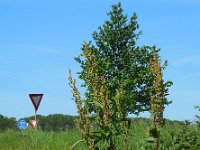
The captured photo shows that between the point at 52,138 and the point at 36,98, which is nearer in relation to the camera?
the point at 52,138

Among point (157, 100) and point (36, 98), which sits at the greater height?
point (36, 98)

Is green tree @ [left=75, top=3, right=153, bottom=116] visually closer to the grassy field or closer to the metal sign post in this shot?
the metal sign post

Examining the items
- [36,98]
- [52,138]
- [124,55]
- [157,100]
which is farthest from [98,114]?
[124,55]

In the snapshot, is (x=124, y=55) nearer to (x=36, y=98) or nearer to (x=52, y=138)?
(x=36, y=98)

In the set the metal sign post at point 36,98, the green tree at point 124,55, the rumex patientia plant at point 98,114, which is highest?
the green tree at point 124,55

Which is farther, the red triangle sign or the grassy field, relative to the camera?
the red triangle sign

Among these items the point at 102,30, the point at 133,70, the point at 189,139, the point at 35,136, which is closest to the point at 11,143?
the point at 35,136

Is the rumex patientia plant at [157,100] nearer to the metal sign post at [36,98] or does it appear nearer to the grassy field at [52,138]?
the grassy field at [52,138]

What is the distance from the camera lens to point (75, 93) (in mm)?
2506

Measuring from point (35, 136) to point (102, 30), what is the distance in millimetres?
22027

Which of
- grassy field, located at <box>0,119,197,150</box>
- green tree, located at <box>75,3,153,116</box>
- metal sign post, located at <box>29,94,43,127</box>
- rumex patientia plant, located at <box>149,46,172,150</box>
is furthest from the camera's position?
green tree, located at <box>75,3,153,116</box>

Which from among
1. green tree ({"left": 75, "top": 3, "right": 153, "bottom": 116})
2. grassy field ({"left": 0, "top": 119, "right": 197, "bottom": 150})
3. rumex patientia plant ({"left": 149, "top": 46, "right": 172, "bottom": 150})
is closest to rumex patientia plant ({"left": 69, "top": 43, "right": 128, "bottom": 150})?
rumex patientia plant ({"left": 149, "top": 46, "right": 172, "bottom": 150})

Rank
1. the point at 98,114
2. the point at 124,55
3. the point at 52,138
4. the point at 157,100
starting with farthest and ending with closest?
the point at 124,55 < the point at 52,138 < the point at 98,114 < the point at 157,100

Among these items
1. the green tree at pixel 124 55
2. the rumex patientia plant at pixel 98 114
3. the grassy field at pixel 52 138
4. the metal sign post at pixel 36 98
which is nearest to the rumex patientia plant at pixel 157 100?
the rumex patientia plant at pixel 98 114
